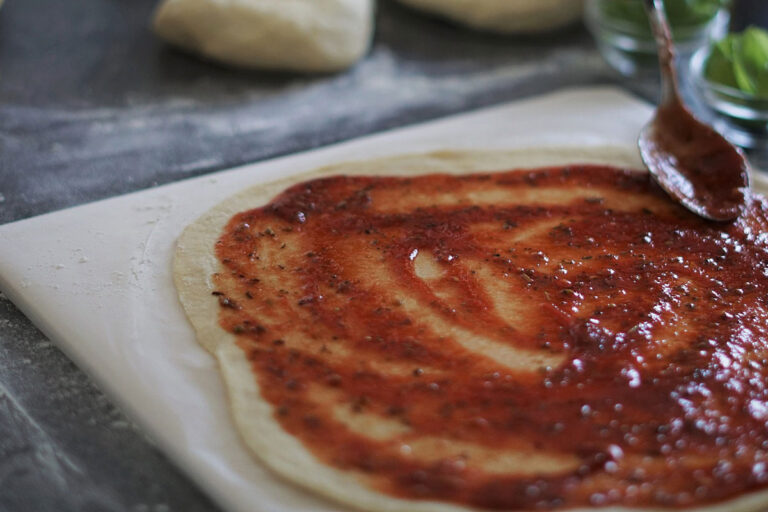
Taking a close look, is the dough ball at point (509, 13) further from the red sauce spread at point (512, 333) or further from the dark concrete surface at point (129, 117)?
the red sauce spread at point (512, 333)

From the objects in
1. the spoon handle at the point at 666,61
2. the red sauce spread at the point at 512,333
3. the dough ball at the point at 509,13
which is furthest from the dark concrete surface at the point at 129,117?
the spoon handle at the point at 666,61

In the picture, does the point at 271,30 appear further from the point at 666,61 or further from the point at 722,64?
the point at 722,64

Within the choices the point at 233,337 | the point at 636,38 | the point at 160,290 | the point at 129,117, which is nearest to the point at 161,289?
the point at 160,290

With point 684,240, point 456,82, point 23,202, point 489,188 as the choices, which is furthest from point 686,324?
point 23,202

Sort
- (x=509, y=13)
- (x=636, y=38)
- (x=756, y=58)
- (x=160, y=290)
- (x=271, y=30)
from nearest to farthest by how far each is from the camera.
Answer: (x=160, y=290) → (x=756, y=58) → (x=271, y=30) → (x=636, y=38) → (x=509, y=13)

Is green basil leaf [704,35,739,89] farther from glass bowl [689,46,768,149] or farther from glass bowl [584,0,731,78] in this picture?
glass bowl [584,0,731,78]

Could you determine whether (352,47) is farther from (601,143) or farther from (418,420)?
(418,420)
